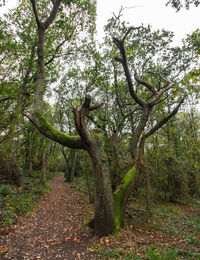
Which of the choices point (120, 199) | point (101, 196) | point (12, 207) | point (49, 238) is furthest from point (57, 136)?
point (12, 207)

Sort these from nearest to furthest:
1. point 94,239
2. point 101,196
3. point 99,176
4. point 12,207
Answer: point 94,239
point 101,196
point 99,176
point 12,207

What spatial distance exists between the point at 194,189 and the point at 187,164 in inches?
96.9

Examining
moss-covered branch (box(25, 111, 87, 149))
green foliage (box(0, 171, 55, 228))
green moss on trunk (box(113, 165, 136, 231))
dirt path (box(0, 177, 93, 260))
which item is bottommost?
dirt path (box(0, 177, 93, 260))

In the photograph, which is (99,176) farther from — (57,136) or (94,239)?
(57,136)

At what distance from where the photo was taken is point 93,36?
11.0m

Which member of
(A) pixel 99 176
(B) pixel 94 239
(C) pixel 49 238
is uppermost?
(A) pixel 99 176

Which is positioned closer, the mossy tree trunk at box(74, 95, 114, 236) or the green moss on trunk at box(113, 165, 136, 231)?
the mossy tree trunk at box(74, 95, 114, 236)

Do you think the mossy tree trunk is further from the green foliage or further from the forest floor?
the green foliage

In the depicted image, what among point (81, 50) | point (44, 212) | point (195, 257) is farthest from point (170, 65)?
point (44, 212)

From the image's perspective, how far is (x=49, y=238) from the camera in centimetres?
501

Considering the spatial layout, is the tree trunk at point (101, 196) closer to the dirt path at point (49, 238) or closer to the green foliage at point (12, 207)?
the dirt path at point (49, 238)

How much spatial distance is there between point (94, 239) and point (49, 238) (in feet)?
5.50

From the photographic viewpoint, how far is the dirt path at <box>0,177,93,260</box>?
4.00 metres

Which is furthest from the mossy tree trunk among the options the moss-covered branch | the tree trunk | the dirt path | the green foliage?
the green foliage
